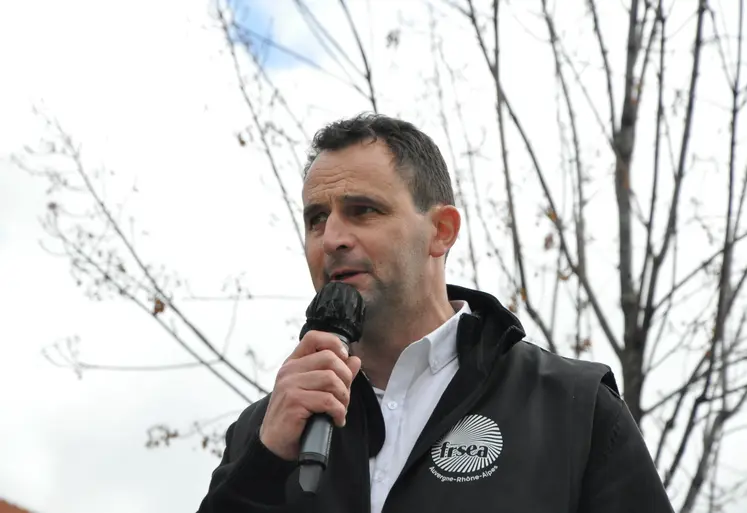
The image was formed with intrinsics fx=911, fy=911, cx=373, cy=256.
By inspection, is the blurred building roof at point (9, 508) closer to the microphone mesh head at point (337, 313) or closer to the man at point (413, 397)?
the man at point (413, 397)

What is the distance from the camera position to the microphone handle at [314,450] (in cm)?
203

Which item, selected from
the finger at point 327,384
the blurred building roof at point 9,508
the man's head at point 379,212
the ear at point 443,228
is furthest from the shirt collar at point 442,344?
the blurred building roof at point 9,508

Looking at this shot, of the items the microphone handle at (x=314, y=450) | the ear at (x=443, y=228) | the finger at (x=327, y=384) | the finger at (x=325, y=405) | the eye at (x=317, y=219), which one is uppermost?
the ear at (x=443, y=228)

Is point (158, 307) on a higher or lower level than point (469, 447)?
higher

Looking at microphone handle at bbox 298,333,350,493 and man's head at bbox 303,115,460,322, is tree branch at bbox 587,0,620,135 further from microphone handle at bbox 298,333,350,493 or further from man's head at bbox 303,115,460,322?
microphone handle at bbox 298,333,350,493

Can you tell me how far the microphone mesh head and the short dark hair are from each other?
570 millimetres

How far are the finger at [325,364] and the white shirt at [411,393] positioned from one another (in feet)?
1.43

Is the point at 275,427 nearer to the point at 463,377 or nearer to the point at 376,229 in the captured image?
the point at 463,377

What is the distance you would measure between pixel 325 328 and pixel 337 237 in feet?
1.30

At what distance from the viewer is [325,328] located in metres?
2.38

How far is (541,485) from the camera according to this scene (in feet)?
7.57

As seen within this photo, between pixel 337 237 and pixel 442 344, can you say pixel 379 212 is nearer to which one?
pixel 337 237

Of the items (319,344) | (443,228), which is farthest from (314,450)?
(443,228)

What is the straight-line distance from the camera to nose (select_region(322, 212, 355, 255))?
2.69 m
